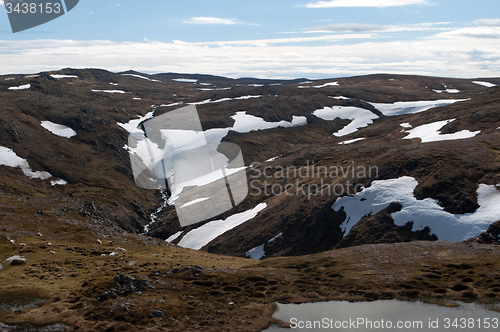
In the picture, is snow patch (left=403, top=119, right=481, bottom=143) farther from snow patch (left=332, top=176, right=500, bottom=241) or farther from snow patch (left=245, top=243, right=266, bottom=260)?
snow patch (left=245, top=243, right=266, bottom=260)

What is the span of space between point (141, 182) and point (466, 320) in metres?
124

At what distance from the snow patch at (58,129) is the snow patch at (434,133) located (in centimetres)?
12811

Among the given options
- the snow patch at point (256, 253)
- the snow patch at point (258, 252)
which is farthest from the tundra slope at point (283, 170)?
the snow patch at point (256, 253)

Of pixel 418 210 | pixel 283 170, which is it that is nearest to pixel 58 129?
pixel 283 170

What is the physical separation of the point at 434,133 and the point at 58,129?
140 m

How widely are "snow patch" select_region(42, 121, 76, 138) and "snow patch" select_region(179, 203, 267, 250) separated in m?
80.7

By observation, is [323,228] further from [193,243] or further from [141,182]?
[141,182]

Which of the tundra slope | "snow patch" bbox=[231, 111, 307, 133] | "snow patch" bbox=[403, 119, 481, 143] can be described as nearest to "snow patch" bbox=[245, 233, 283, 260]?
the tundra slope

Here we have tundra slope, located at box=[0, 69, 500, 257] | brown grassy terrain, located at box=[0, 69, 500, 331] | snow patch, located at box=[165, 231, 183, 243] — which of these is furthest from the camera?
snow patch, located at box=[165, 231, 183, 243]

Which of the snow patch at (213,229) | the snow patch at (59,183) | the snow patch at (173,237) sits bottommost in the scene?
the snow patch at (173,237)

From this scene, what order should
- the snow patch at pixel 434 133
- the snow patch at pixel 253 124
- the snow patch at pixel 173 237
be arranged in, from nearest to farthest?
the snow patch at pixel 173 237 < the snow patch at pixel 434 133 < the snow patch at pixel 253 124

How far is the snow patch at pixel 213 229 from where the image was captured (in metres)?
94.8

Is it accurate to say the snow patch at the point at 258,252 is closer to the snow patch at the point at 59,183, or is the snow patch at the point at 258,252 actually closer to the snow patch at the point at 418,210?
the snow patch at the point at 418,210

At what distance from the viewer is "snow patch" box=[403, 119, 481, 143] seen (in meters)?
112
